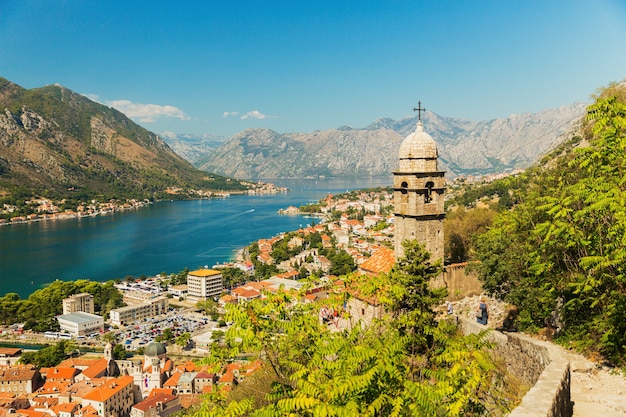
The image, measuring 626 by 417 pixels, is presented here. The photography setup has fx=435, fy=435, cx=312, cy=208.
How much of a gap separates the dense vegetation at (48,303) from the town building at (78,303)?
130 cm

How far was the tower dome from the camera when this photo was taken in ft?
38.4

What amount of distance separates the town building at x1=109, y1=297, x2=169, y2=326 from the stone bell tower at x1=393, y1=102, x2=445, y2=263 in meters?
34.9

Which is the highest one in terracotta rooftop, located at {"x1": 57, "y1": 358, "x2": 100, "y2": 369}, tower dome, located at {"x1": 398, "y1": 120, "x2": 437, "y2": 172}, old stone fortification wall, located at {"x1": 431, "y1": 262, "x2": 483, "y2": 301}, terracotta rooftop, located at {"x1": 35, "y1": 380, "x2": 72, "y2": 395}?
tower dome, located at {"x1": 398, "y1": 120, "x2": 437, "y2": 172}

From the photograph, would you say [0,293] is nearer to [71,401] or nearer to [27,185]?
[71,401]

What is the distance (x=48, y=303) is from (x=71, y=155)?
121 meters

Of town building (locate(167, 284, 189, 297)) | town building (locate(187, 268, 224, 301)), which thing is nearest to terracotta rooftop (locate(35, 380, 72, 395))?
town building (locate(187, 268, 224, 301))

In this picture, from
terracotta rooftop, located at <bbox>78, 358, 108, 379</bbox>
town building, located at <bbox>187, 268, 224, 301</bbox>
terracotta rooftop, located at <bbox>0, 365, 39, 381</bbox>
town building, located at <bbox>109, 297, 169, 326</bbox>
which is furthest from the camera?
town building, located at <bbox>187, 268, 224, 301</bbox>

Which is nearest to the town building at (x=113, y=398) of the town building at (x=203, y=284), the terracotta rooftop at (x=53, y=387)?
the terracotta rooftop at (x=53, y=387)

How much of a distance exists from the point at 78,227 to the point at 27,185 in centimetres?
3946

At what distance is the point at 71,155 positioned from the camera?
144375 millimetres

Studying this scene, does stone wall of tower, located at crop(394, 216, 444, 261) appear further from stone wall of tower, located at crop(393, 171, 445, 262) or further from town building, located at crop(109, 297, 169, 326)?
town building, located at crop(109, 297, 169, 326)

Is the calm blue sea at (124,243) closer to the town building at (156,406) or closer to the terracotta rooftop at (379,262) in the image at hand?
the town building at (156,406)

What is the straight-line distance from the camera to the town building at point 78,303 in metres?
→ 39.4

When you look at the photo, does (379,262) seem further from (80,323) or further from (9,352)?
(80,323)
